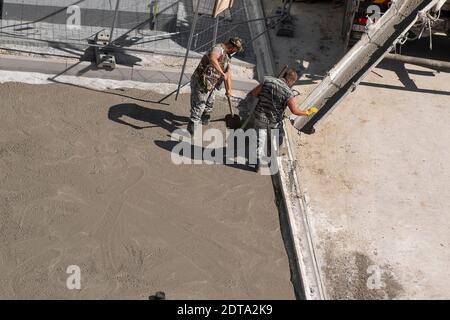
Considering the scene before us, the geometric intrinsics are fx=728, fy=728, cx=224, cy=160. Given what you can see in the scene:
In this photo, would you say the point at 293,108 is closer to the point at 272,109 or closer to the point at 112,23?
the point at 272,109

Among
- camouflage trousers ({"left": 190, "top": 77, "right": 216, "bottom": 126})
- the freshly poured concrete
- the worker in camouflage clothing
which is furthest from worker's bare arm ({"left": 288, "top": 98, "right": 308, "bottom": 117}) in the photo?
camouflage trousers ({"left": 190, "top": 77, "right": 216, "bottom": 126})

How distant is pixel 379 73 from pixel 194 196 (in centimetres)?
466

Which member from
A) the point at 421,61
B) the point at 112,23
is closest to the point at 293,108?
the point at 421,61

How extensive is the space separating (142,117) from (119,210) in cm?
202

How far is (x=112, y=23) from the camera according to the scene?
1170 centimetres

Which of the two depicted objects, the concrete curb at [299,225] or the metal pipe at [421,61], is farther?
the metal pipe at [421,61]

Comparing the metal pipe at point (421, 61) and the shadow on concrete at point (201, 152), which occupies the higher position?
the metal pipe at point (421, 61)

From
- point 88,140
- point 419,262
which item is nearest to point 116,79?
point 88,140

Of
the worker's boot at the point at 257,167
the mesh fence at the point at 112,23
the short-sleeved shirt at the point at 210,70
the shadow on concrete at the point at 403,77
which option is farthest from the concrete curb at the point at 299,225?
the mesh fence at the point at 112,23

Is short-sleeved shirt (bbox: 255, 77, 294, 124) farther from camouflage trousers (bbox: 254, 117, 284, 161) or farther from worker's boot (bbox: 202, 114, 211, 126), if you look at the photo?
worker's boot (bbox: 202, 114, 211, 126)

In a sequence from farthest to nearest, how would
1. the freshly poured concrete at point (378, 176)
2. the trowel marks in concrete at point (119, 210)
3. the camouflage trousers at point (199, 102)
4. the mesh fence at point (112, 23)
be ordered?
1. the mesh fence at point (112, 23)
2. the camouflage trousers at point (199, 102)
3. the freshly poured concrete at point (378, 176)
4. the trowel marks in concrete at point (119, 210)

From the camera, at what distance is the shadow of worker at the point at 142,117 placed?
10.5 meters

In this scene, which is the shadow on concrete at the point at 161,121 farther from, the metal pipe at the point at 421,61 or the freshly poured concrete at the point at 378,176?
the metal pipe at the point at 421,61

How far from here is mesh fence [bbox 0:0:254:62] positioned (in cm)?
1166
